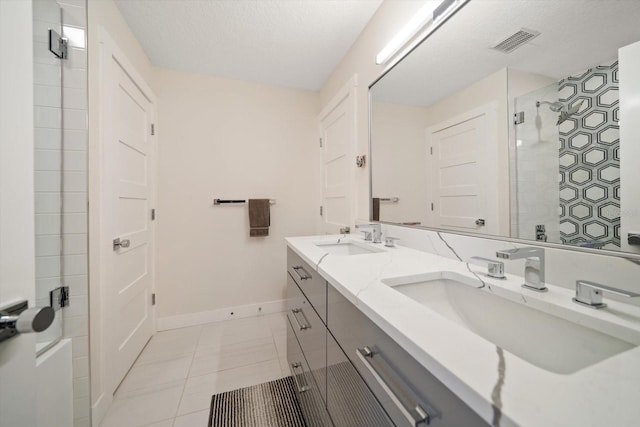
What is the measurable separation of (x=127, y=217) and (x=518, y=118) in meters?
2.09

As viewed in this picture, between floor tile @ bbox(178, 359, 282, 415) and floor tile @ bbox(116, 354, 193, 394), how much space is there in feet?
0.45

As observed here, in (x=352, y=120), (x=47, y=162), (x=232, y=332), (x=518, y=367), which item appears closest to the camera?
(x=518, y=367)

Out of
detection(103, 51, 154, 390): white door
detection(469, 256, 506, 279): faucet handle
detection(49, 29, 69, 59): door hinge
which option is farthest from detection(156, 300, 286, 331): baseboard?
detection(469, 256, 506, 279): faucet handle

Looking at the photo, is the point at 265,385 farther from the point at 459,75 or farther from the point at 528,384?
the point at 459,75

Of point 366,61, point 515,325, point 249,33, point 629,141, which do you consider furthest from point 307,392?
point 249,33

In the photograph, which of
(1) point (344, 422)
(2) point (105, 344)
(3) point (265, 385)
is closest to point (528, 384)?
(1) point (344, 422)

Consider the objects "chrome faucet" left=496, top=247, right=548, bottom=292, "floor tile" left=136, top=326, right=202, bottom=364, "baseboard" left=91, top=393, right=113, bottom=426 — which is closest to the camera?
"chrome faucet" left=496, top=247, right=548, bottom=292

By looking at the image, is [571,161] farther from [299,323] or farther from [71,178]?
[71,178]

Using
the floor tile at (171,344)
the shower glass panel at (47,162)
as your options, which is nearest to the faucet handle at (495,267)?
the shower glass panel at (47,162)

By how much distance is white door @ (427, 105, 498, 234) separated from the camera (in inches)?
35.0

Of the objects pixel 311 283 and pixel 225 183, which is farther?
pixel 225 183

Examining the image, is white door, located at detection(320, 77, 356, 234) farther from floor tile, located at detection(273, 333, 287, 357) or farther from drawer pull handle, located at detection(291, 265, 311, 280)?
floor tile, located at detection(273, 333, 287, 357)

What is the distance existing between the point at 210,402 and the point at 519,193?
1784 millimetres

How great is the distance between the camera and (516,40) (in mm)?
791
